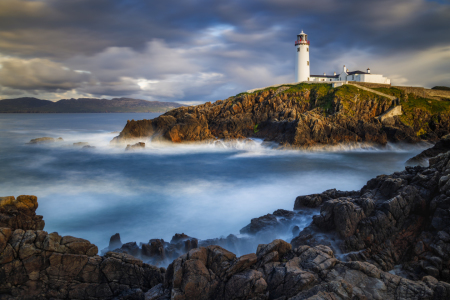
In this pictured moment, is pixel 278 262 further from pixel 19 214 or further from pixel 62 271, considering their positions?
pixel 19 214

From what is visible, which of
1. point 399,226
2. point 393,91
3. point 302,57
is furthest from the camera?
point 302,57

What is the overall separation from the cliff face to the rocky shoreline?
79.8 feet

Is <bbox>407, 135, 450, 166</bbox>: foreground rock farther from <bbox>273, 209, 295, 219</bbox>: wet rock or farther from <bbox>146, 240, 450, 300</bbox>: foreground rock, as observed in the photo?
<bbox>146, 240, 450, 300</bbox>: foreground rock

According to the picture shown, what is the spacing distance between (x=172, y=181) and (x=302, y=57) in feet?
153

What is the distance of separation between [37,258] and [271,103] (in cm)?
3916

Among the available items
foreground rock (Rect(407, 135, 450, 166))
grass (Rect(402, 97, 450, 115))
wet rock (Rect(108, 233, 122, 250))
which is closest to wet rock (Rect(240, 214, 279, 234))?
wet rock (Rect(108, 233, 122, 250))

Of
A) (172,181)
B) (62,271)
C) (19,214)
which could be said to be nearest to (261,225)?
(62,271)

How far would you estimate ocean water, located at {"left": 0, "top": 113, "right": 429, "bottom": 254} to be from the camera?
47.0 feet

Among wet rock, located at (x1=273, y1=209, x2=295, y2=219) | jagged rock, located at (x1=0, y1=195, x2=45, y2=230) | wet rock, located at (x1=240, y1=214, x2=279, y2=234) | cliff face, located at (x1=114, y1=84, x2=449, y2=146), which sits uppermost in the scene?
cliff face, located at (x1=114, y1=84, x2=449, y2=146)

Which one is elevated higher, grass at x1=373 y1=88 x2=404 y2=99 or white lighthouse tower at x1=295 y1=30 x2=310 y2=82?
white lighthouse tower at x1=295 y1=30 x2=310 y2=82

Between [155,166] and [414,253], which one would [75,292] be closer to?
[414,253]

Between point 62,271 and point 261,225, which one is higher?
point 62,271

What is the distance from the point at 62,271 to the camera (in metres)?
7.19

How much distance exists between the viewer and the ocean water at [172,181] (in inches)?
563
